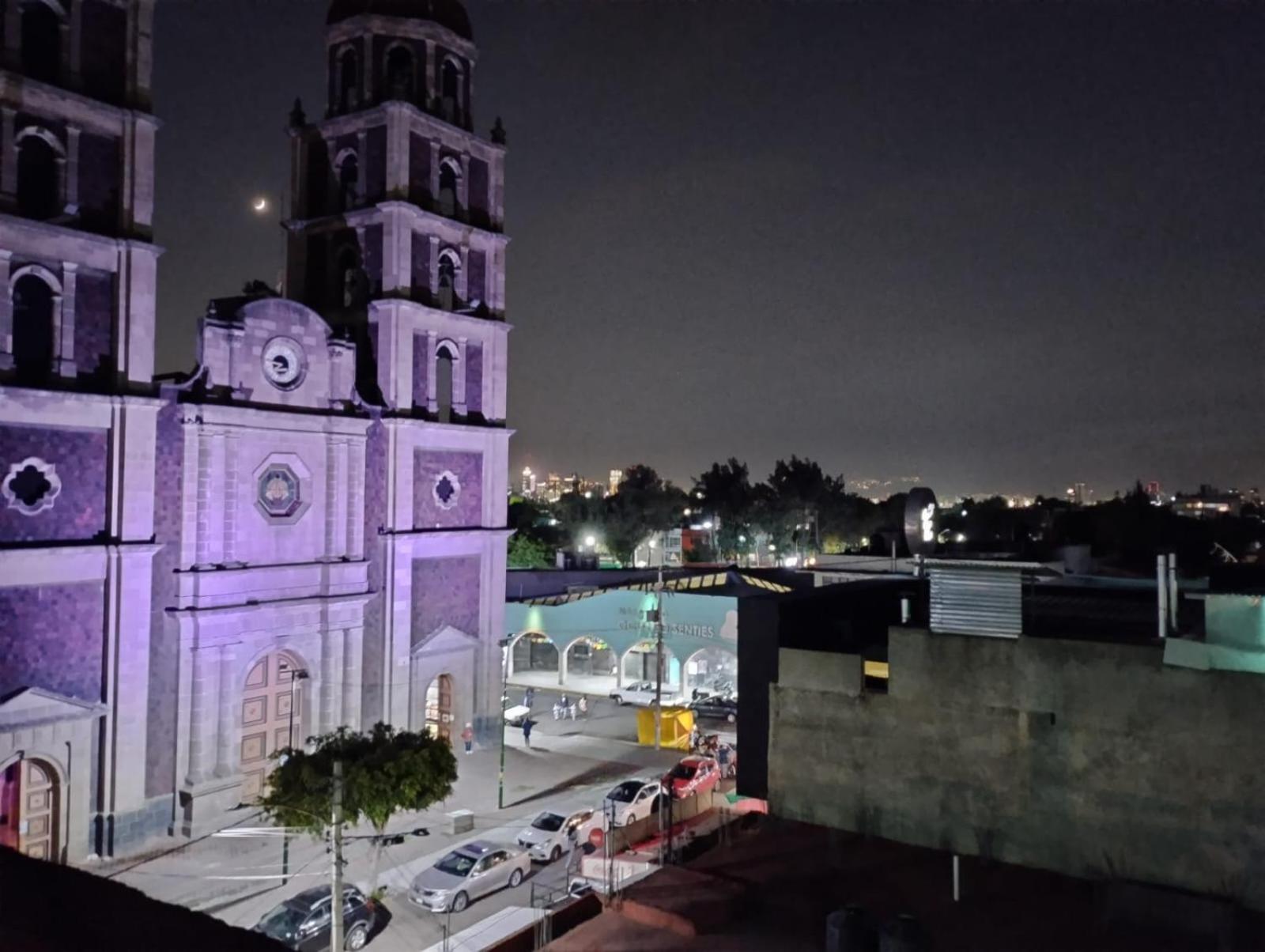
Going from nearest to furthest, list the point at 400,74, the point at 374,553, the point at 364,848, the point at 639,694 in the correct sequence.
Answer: the point at 364,848 → the point at 374,553 → the point at 400,74 → the point at 639,694

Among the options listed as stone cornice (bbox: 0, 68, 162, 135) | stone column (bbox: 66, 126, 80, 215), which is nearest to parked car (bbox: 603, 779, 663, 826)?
stone column (bbox: 66, 126, 80, 215)

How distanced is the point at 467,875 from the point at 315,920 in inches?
140

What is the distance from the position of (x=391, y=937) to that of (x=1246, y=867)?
15714mm

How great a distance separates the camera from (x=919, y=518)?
1956 centimetres

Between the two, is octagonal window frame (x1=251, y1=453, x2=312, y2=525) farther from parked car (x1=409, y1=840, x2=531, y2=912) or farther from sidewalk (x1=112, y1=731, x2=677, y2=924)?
parked car (x1=409, y1=840, x2=531, y2=912)

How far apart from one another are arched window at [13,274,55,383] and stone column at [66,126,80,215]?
2.14m

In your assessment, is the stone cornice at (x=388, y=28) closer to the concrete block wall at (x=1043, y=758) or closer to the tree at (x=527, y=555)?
the concrete block wall at (x=1043, y=758)

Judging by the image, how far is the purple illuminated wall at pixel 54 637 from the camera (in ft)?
71.3

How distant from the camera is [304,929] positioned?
59.0 feet

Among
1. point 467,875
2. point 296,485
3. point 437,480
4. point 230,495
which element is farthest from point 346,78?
point 467,875

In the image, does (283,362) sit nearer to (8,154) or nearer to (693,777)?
(8,154)

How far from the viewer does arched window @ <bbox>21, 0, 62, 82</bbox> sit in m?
23.7

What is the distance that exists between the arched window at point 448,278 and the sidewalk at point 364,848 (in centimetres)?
1651

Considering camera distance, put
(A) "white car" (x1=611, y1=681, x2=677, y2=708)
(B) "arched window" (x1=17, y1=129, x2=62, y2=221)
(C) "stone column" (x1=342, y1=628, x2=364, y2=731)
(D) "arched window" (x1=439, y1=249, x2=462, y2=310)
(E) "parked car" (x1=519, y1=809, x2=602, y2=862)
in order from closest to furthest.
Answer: (E) "parked car" (x1=519, y1=809, x2=602, y2=862)
(B) "arched window" (x1=17, y1=129, x2=62, y2=221)
(C) "stone column" (x1=342, y1=628, x2=364, y2=731)
(D) "arched window" (x1=439, y1=249, x2=462, y2=310)
(A) "white car" (x1=611, y1=681, x2=677, y2=708)
